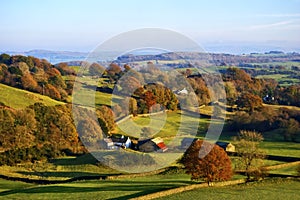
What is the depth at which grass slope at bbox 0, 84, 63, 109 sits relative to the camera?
155 ft

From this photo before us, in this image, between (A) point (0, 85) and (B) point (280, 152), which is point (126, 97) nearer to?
(A) point (0, 85)

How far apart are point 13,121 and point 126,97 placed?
19.4m

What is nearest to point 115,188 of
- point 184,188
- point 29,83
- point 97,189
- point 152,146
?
point 97,189

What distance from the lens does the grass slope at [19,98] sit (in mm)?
47250

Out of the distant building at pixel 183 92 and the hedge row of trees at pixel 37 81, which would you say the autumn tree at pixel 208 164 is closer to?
the distant building at pixel 183 92

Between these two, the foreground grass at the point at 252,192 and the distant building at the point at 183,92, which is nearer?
the foreground grass at the point at 252,192

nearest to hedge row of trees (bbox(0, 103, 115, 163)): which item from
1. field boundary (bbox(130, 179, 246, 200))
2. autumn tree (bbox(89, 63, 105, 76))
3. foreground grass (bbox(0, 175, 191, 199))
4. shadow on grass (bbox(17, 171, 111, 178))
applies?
shadow on grass (bbox(17, 171, 111, 178))

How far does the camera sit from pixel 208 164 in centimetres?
2344

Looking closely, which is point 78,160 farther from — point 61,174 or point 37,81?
point 37,81

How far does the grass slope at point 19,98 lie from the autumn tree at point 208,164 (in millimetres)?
29437

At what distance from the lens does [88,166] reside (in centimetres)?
3047

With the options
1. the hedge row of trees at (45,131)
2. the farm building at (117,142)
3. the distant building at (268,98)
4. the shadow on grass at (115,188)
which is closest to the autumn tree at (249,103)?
the distant building at (268,98)

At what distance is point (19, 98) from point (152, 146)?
23.8 metres

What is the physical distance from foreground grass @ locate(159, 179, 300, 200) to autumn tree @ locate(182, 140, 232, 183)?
0.90m
